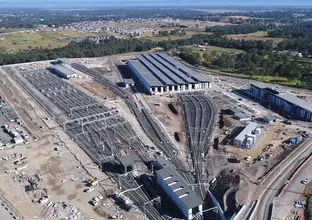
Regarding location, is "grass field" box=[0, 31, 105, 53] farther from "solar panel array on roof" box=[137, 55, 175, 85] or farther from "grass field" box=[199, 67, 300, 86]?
"grass field" box=[199, 67, 300, 86]

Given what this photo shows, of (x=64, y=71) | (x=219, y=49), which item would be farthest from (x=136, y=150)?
(x=219, y=49)

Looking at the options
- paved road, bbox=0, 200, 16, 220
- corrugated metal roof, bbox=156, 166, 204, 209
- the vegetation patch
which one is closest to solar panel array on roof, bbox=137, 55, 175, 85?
the vegetation patch

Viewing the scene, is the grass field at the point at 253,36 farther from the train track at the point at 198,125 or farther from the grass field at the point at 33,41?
the train track at the point at 198,125

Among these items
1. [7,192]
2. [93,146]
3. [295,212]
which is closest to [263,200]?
[295,212]

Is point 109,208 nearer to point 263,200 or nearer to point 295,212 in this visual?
point 263,200

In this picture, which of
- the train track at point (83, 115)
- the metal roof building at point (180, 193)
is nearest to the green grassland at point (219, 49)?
the train track at point (83, 115)

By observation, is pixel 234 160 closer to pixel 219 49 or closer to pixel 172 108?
pixel 172 108
